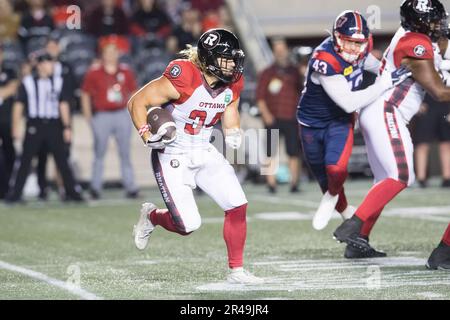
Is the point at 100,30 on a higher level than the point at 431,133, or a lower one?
higher

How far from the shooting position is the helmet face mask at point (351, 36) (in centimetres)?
744

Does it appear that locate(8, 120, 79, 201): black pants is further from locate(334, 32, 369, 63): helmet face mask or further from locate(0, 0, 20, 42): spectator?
locate(334, 32, 369, 63): helmet face mask

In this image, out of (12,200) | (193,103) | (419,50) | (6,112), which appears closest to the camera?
(193,103)

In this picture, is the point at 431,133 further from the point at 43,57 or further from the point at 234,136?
the point at 234,136

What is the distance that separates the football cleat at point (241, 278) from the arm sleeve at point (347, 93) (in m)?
1.64

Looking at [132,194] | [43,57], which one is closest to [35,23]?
[43,57]

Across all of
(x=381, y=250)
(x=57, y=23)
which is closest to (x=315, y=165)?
(x=381, y=250)

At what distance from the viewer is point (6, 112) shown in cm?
1343

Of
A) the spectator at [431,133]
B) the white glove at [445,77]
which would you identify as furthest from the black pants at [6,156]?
the white glove at [445,77]

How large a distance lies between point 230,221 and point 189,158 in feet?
1.65

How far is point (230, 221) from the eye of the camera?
254 inches

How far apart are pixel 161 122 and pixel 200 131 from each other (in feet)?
1.40

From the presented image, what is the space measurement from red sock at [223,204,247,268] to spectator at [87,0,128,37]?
364 inches

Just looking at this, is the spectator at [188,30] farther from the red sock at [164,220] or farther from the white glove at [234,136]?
the white glove at [234,136]
